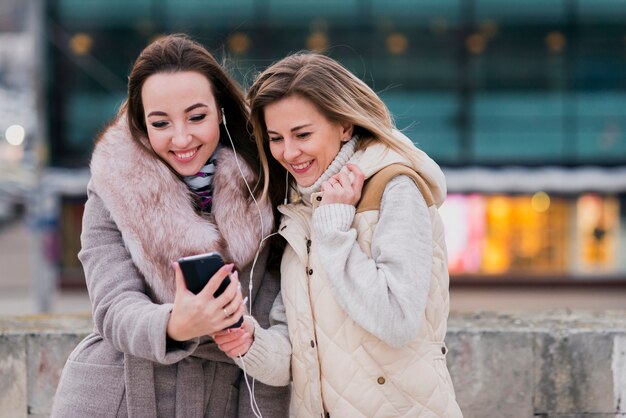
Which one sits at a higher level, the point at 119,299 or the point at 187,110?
the point at 187,110

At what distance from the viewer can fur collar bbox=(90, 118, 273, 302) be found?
2.96 m

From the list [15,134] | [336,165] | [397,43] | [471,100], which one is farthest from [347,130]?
[397,43]

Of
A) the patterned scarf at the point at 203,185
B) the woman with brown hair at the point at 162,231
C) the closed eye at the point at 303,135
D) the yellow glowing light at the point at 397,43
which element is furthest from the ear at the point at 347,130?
the yellow glowing light at the point at 397,43

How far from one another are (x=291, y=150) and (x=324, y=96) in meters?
0.22

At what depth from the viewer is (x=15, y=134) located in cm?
1795

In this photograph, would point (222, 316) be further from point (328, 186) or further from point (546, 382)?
point (546, 382)

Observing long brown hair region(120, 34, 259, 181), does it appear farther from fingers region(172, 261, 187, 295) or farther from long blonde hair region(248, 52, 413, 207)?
fingers region(172, 261, 187, 295)

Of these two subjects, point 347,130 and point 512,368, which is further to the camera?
point 512,368

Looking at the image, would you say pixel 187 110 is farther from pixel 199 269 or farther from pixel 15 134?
pixel 15 134

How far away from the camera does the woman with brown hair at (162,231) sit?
9.70ft

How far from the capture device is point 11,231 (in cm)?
2525

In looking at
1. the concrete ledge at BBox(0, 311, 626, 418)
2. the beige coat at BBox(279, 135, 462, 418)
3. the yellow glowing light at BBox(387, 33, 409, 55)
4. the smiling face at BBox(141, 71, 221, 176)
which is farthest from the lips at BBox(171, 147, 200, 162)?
the yellow glowing light at BBox(387, 33, 409, 55)

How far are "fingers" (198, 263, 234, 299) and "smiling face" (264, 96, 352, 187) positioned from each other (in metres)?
0.52

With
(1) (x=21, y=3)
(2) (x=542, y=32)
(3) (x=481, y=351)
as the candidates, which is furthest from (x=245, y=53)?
(3) (x=481, y=351)
